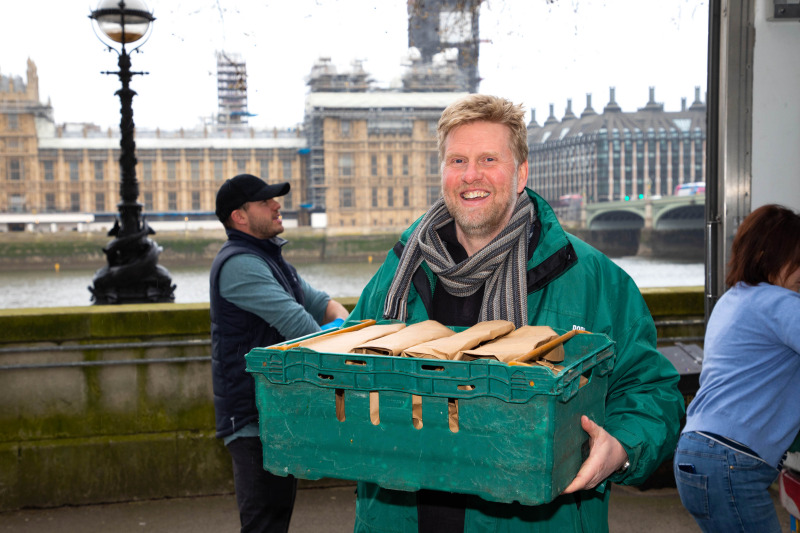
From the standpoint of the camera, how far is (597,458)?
132 cm

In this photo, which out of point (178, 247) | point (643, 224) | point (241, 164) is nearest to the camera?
point (643, 224)

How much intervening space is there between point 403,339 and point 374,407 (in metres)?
0.12

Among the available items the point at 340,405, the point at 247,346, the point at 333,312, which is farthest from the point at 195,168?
the point at 340,405

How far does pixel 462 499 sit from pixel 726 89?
2.29 meters

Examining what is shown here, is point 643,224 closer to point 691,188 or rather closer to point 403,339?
point 691,188

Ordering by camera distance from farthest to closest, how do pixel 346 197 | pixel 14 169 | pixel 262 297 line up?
pixel 14 169
pixel 346 197
pixel 262 297

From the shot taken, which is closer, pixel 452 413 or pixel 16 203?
pixel 452 413

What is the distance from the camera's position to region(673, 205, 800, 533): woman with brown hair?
1990 mm

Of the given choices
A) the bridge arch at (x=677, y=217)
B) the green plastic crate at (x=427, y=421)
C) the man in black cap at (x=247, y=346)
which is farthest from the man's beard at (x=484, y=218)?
the bridge arch at (x=677, y=217)

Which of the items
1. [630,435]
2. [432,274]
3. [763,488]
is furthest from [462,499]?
[763,488]

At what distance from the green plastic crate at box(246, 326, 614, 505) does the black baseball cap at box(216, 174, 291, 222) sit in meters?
1.56

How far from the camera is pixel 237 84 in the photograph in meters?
5.80

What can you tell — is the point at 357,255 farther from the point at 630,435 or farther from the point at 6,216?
the point at 630,435

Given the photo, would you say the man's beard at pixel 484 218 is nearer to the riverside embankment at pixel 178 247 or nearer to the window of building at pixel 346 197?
the riverside embankment at pixel 178 247
